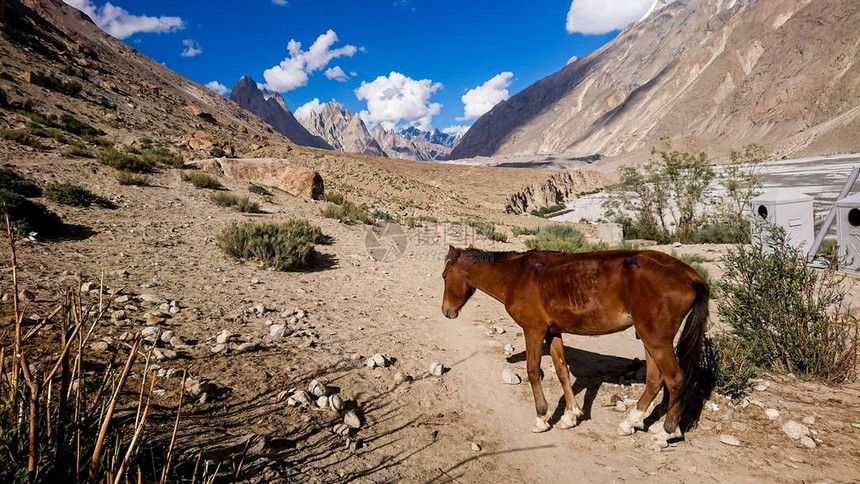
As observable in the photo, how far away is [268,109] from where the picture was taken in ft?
617

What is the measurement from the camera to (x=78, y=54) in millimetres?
37219

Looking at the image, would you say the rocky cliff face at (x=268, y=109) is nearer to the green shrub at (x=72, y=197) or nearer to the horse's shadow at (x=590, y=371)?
the green shrub at (x=72, y=197)

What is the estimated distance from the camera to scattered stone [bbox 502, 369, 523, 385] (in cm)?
503

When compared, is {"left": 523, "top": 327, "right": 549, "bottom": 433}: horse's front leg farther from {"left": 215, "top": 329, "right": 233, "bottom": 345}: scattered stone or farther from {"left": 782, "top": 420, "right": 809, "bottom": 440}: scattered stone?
{"left": 215, "top": 329, "right": 233, "bottom": 345}: scattered stone

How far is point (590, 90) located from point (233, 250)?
202962 millimetres

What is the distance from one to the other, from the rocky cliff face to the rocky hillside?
11909 cm

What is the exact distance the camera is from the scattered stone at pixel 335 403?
3.89 m

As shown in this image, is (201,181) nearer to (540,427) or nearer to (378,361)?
(378,361)

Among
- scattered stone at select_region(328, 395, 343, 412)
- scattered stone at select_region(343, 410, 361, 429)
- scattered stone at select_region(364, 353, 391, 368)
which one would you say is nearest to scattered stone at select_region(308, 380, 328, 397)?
scattered stone at select_region(328, 395, 343, 412)

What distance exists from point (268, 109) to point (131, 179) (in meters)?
199

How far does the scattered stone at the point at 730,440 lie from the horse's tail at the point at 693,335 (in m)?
0.48

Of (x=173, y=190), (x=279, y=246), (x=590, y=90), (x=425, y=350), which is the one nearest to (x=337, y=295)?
(x=279, y=246)

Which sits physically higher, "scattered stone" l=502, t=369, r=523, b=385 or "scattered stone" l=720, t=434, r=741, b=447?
"scattered stone" l=502, t=369, r=523, b=385

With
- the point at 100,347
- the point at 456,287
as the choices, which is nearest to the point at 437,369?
the point at 456,287
